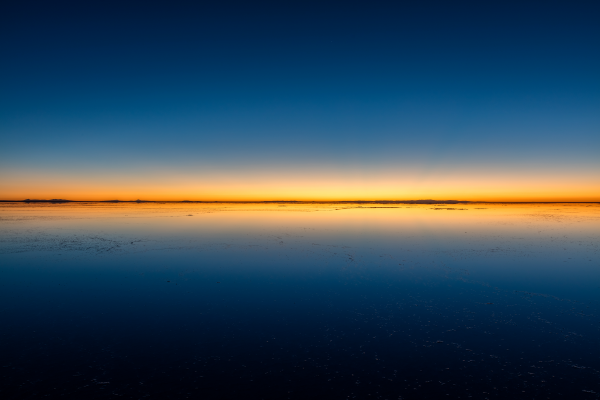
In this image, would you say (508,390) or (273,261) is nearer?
(508,390)

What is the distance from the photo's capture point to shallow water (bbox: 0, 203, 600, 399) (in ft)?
15.2

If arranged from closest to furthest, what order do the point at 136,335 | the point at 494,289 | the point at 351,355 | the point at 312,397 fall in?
the point at 312,397, the point at 351,355, the point at 136,335, the point at 494,289

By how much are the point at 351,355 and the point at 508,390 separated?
223cm

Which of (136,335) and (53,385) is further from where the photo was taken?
(136,335)

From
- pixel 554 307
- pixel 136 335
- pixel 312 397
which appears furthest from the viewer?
pixel 554 307

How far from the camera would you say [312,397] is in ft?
14.3

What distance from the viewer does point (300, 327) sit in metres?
6.51

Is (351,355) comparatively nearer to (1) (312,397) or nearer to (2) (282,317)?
(1) (312,397)

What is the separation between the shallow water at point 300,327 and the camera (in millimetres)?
4633

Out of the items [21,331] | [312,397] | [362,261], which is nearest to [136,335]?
[21,331]

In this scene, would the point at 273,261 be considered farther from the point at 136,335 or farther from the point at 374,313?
the point at 136,335

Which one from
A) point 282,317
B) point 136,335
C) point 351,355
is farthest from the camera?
point 282,317

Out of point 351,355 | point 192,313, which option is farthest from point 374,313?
point 192,313

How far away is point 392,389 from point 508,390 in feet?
5.22
